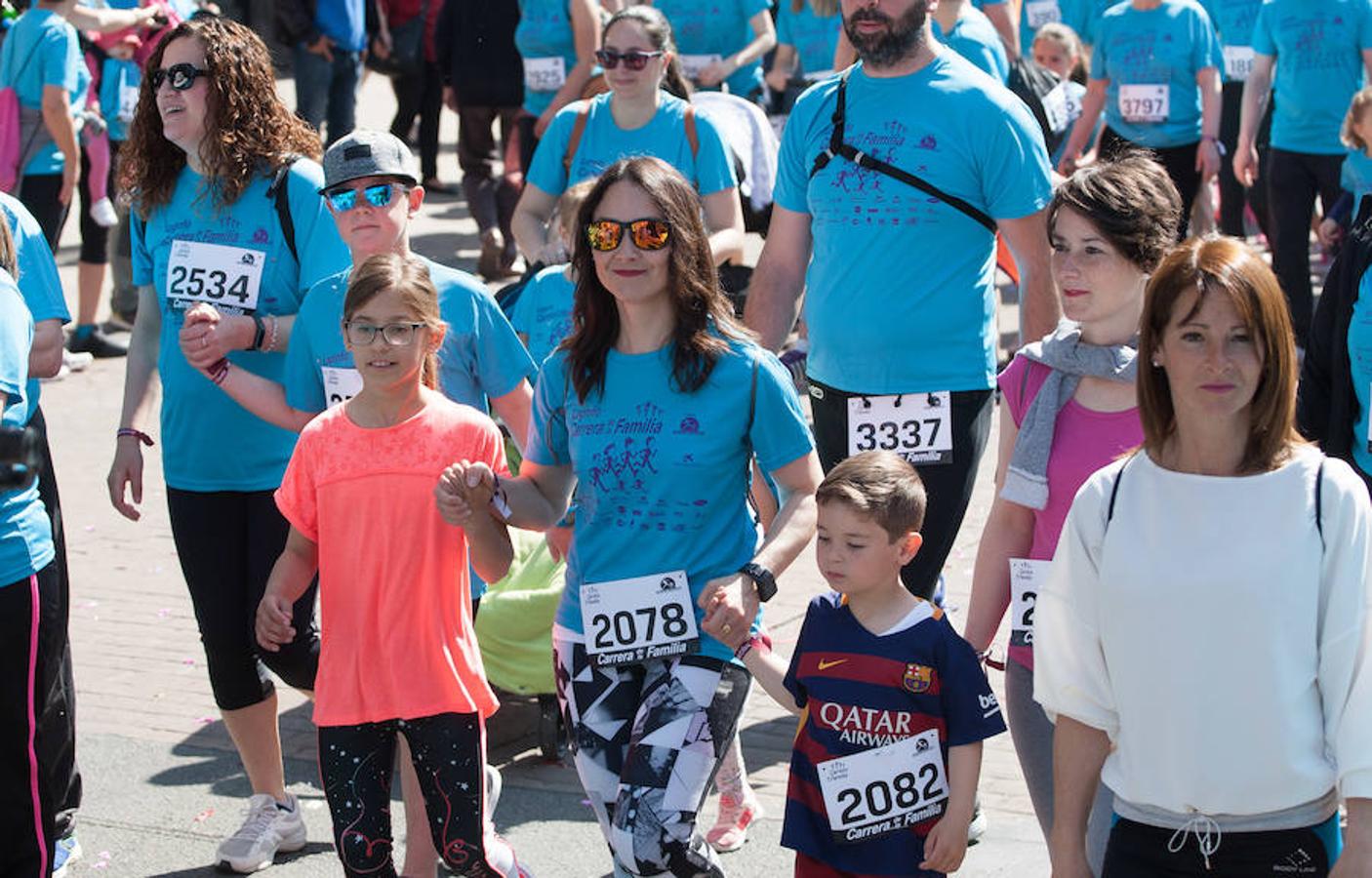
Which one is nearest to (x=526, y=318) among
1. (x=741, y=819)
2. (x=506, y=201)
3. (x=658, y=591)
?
(x=741, y=819)

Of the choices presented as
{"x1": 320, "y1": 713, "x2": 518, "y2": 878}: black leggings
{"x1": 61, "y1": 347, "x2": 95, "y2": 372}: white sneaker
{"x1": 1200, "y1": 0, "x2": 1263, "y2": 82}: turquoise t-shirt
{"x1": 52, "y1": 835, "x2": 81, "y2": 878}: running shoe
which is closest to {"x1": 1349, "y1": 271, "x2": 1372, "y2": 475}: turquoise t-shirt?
{"x1": 320, "y1": 713, "x2": 518, "y2": 878}: black leggings

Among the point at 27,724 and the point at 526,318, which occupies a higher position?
the point at 526,318

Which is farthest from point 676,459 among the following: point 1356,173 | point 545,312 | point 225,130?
point 1356,173

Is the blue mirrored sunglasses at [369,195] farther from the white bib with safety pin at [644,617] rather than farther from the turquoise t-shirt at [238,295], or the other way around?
the white bib with safety pin at [644,617]

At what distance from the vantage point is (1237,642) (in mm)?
3078

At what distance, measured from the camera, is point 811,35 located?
461 inches

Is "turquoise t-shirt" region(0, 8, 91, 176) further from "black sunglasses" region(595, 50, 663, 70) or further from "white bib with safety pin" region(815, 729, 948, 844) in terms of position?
"white bib with safety pin" region(815, 729, 948, 844)

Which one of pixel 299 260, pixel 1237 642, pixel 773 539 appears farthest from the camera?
pixel 299 260

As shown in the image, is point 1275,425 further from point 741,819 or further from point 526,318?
point 526,318

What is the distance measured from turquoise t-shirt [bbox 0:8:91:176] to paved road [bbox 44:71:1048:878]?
2.67 m

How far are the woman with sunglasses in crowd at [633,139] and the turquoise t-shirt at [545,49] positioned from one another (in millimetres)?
3873

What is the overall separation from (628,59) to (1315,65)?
4532 millimetres

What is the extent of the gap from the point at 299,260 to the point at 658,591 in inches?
63.8

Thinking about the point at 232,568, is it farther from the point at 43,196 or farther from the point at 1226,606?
the point at 43,196
